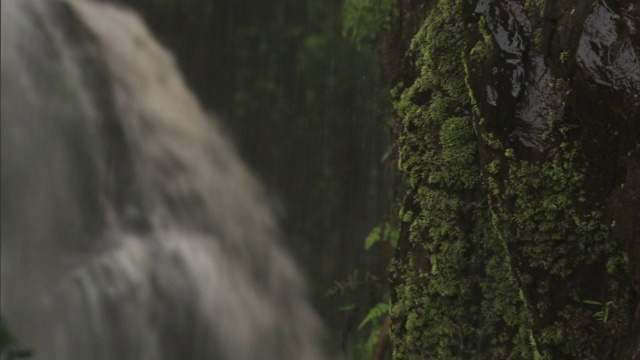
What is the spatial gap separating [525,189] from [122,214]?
6593 mm

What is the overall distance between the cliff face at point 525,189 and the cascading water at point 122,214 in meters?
5.74

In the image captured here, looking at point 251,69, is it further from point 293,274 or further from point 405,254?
point 405,254

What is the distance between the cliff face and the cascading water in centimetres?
574

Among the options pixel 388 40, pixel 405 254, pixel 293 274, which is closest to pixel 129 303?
pixel 293 274

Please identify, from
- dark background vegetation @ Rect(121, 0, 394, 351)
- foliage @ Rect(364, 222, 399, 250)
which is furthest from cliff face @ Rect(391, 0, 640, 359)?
dark background vegetation @ Rect(121, 0, 394, 351)

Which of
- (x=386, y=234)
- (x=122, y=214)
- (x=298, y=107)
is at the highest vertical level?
(x=298, y=107)

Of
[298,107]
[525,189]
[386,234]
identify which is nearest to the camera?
[525,189]

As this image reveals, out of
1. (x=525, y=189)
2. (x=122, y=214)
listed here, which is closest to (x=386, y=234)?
(x=525, y=189)

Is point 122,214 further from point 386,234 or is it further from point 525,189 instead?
point 525,189

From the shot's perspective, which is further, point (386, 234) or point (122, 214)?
point (122, 214)

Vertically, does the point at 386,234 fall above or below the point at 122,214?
below

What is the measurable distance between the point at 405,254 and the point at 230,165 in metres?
6.34

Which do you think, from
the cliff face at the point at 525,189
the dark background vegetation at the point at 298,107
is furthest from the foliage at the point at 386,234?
the dark background vegetation at the point at 298,107

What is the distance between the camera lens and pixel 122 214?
8195mm
